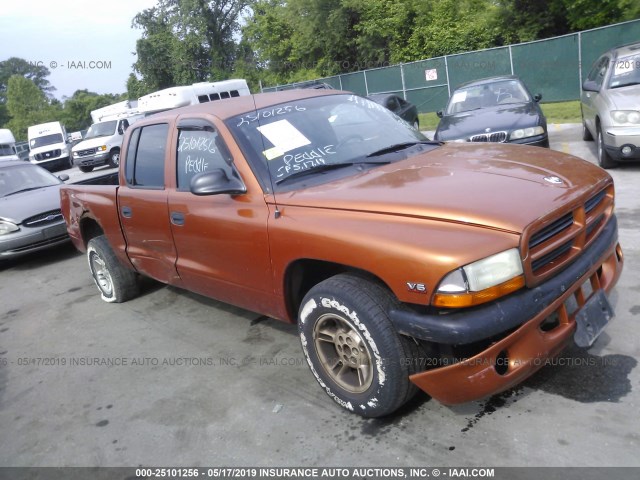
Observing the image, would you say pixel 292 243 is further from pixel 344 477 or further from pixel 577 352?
pixel 577 352

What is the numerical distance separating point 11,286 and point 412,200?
6455 mm

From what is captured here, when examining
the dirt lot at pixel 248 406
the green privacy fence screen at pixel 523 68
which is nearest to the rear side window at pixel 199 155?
the dirt lot at pixel 248 406

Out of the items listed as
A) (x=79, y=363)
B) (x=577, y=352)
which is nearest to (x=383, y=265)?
(x=577, y=352)

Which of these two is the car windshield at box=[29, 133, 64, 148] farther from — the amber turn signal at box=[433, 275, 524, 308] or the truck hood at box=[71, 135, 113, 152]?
Result: the amber turn signal at box=[433, 275, 524, 308]

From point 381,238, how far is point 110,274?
380cm

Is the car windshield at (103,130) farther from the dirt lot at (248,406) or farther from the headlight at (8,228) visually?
the dirt lot at (248,406)

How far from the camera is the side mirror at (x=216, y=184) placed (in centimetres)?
341

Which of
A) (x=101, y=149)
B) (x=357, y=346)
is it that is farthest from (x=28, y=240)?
(x=101, y=149)

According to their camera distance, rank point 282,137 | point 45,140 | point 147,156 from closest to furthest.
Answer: point 282,137, point 147,156, point 45,140

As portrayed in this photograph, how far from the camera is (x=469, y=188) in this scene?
295 cm

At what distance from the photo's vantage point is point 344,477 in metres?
2.74

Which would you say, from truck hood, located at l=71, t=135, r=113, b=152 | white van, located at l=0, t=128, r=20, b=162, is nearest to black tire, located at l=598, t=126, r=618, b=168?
truck hood, located at l=71, t=135, r=113, b=152

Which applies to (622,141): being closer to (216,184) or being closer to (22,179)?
(216,184)

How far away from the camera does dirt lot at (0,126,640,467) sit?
281 centimetres
